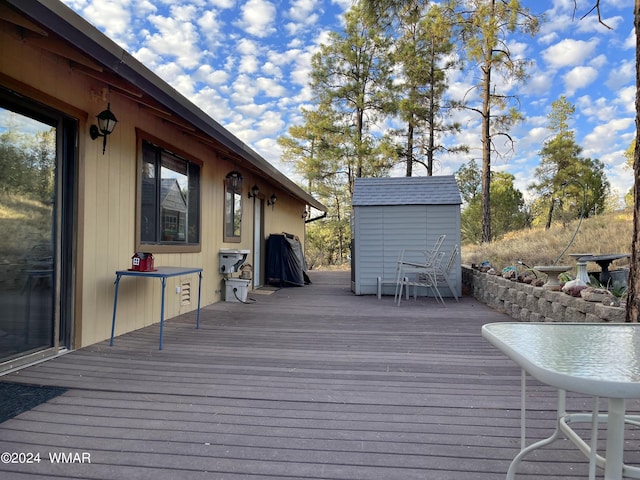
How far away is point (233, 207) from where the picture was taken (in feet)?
21.6

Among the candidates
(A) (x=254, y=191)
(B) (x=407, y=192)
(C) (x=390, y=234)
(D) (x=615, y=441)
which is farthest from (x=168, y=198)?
(D) (x=615, y=441)

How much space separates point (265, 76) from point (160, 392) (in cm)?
1029

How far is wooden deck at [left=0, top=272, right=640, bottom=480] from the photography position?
4.85 ft

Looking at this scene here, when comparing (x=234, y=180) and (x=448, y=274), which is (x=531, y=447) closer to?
(x=448, y=274)

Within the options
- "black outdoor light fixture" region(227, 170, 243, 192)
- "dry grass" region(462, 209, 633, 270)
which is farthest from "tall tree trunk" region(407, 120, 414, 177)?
"black outdoor light fixture" region(227, 170, 243, 192)

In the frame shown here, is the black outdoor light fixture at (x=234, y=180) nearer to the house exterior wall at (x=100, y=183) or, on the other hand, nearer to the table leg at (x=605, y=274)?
the house exterior wall at (x=100, y=183)

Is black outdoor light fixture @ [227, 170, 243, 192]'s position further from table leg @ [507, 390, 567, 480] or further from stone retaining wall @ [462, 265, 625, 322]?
table leg @ [507, 390, 567, 480]

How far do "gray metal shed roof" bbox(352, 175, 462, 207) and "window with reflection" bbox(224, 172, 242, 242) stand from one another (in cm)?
203

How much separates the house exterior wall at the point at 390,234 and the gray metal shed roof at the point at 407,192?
0.09 meters

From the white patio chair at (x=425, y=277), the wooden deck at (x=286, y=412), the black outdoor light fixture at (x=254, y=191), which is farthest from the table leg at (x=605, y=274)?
the black outdoor light fixture at (x=254, y=191)

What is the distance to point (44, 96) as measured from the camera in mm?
2707

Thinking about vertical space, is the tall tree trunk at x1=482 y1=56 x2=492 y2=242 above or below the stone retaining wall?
above

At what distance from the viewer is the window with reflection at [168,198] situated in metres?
4.06

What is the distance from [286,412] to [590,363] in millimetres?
1425
